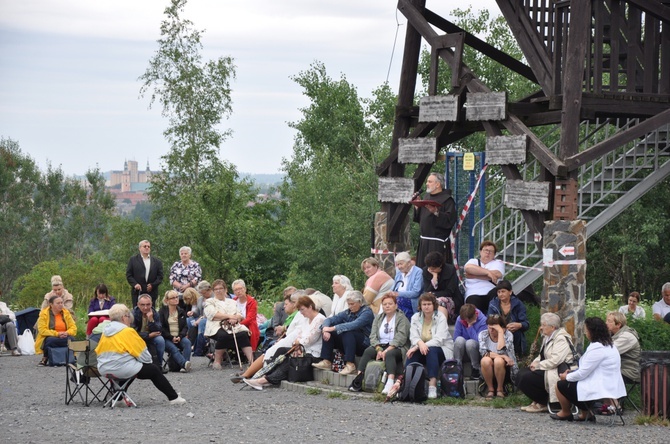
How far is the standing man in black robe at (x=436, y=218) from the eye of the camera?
16.9m

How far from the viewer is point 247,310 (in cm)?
1820

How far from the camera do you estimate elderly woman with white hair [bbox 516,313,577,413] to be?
13.0 metres

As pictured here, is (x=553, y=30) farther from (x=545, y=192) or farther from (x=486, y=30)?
(x=486, y=30)

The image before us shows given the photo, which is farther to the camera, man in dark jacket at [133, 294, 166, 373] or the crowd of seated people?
man in dark jacket at [133, 294, 166, 373]

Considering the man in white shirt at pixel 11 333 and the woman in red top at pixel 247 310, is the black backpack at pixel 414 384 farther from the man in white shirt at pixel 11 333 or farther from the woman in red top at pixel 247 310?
the man in white shirt at pixel 11 333

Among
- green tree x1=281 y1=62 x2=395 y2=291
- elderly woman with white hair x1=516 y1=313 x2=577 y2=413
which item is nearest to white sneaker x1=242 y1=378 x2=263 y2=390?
elderly woman with white hair x1=516 y1=313 x2=577 y2=413

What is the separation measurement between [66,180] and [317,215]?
126 feet

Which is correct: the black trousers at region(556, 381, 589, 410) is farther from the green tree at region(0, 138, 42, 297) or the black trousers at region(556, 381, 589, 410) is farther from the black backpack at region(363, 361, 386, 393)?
the green tree at region(0, 138, 42, 297)

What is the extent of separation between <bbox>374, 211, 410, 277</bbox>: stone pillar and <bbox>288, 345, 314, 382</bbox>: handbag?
185 inches

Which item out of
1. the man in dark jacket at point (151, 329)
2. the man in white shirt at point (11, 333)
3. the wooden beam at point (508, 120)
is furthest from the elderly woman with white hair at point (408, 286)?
the man in white shirt at point (11, 333)

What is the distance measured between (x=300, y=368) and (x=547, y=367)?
12.6ft

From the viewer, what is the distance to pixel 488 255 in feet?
51.0

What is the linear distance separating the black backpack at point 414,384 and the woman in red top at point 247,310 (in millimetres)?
4487

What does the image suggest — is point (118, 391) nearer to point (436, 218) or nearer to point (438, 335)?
point (438, 335)
